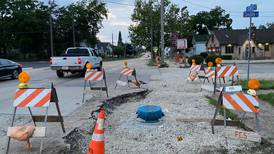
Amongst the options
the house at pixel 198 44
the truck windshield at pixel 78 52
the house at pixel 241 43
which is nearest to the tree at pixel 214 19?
the house at pixel 198 44

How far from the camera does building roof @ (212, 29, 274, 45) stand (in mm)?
55156

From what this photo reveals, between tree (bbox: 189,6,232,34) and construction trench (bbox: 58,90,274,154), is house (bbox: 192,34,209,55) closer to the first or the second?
tree (bbox: 189,6,232,34)

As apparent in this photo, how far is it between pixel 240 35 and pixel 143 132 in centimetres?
5704

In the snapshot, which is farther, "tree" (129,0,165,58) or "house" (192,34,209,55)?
"house" (192,34,209,55)

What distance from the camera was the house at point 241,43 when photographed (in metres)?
53.9

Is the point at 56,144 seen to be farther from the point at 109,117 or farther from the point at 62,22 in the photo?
the point at 62,22

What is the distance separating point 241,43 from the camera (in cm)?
5550

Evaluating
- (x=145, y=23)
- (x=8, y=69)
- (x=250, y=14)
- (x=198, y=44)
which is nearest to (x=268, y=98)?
(x=250, y=14)

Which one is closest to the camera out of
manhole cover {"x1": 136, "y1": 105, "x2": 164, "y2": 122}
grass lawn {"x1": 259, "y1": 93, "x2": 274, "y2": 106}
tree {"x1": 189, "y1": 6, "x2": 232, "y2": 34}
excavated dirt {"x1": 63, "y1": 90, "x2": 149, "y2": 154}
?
excavated dirt {"x1": 63, "y1": 90, "x2": 149, "y2": 154}

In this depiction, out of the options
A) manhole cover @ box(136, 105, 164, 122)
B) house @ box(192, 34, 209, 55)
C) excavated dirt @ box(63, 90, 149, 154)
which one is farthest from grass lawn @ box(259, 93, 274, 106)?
house @ box(192, 34, 209, 55)

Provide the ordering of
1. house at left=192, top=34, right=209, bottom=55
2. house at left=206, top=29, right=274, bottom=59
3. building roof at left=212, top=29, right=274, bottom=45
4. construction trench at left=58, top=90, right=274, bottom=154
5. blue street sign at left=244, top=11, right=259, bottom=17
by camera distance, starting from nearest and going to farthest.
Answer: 1. construction trench at left=58, top=90, right=274, bottom=154
2. blue street sign at left=244, top=11, right=259, bottom=17
3. house at left=206, top=29, right=274, bottom=59
4. building roof at left=212, top=29, right=274, bottom=45
5. house at left=192, top=34, right=209, bottom=55

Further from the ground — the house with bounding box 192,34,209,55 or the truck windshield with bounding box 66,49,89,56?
the house with bounding box 192,34,209,55

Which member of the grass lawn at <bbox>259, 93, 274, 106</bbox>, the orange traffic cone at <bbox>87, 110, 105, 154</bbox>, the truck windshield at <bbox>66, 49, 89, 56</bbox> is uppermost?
the truck windshield at <bbox>66, 49, 89, 56</bbox>

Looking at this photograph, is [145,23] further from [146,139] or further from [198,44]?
[146,139]
